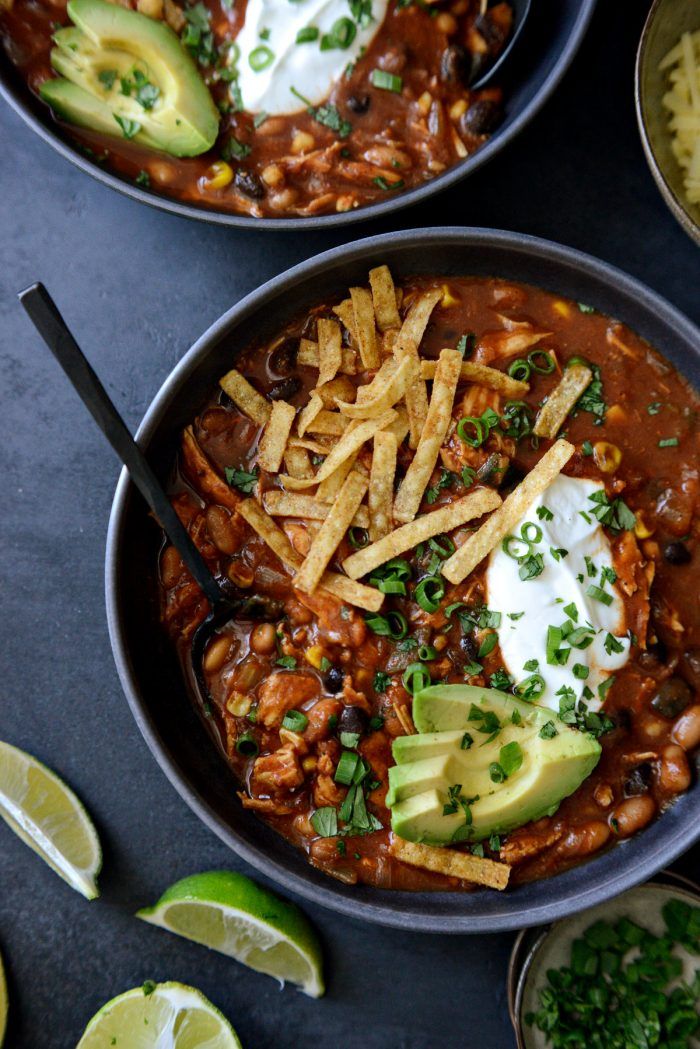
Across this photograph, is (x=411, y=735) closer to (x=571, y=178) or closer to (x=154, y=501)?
(x=154, y=501)

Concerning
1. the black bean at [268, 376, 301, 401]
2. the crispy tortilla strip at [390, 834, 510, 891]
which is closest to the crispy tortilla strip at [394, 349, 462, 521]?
the black bean at [268, 376, 301, 401]

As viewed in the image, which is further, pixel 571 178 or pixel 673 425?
pixel 571 178

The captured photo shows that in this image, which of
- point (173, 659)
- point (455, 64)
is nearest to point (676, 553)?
point (173, 659)

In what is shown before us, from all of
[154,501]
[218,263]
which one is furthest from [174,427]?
[218,263]

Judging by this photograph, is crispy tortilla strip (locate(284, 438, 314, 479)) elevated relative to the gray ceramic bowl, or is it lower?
lower

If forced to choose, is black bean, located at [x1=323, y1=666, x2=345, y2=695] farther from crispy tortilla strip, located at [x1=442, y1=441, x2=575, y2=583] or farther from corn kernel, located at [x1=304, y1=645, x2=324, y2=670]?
crispy tortilla strip, located at [x1=442, y1=441, x2=575, y2=583]

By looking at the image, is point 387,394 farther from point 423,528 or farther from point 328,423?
point 423,528
